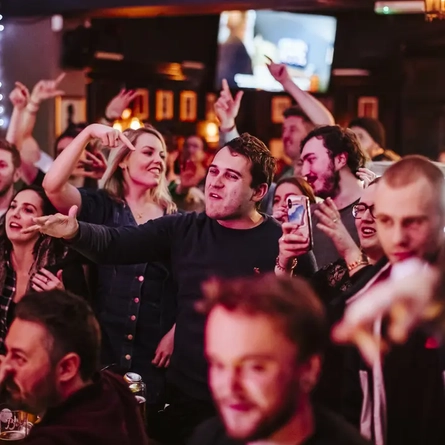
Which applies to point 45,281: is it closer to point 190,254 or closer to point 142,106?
point 190,254

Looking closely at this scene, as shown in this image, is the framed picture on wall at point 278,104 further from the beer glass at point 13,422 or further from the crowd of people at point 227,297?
the beer glass at point 13,422

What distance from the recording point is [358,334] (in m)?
1.69

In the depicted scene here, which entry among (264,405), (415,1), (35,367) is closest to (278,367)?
(264,405)

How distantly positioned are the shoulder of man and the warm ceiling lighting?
329 cm

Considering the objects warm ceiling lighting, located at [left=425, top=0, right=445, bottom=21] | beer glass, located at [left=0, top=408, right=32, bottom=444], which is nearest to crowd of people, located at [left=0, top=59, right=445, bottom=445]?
beer glass, located at [left=0, top=408, right=32, bottom=444]

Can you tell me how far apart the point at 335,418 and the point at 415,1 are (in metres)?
5.37

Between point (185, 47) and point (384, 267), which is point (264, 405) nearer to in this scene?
point (384, 267)

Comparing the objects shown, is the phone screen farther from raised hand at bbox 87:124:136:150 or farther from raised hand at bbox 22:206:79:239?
raised hand at bbox 87:124:136:150

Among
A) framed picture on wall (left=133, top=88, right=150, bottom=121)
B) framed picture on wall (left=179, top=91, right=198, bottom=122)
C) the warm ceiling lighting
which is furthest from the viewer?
framed picture on wall (left=179, top=91, right=198, bottom=122)

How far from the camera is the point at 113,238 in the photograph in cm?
288

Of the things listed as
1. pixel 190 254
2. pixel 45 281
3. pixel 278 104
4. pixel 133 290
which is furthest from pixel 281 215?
pixel 278 104

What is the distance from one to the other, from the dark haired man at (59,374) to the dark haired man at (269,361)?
1.90ft

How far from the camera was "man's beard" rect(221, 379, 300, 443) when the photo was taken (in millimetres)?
1436

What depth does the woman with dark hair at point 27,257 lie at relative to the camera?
3348mm
